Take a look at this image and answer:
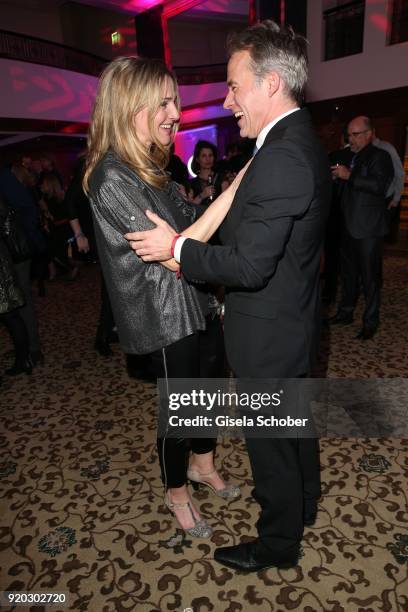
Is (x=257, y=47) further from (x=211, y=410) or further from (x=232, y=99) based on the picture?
(x=211, y=410)

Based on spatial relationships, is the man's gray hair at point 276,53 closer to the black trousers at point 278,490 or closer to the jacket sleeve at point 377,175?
the black trousers at point 278,490

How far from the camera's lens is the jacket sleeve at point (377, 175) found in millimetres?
3654

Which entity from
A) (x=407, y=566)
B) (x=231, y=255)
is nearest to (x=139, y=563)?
(x=407, y=566)

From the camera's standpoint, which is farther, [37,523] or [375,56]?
[375,56]

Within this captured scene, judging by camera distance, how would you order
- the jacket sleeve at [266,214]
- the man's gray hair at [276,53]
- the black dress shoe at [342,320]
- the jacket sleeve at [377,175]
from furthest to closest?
the black dress shoe at [342,320] → the jacket sleeve at [377,175] → the man's gray hair at [276,53] → the jacket sleeve at [266,214]

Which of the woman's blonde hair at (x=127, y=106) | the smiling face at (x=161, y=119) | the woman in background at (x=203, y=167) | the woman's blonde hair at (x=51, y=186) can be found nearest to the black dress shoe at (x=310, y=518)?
the woman's blonde hair at (x=127, y=106)

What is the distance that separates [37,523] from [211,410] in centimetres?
101

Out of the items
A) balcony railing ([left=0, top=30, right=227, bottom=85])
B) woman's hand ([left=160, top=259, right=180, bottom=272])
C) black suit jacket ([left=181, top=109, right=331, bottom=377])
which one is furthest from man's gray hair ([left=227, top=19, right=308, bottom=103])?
balcony railing ([left=0, top=30, right=227, bottom=85])

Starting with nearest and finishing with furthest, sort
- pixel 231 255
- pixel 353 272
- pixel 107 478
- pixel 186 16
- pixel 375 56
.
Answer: pixel 231 255, pixel 107 478, pixel 353 272, pixel 375 56, pixel 186 16

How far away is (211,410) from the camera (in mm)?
1983

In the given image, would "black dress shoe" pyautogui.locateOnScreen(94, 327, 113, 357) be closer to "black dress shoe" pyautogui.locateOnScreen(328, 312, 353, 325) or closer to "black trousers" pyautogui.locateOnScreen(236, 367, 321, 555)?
"black dress shoe" pyautogui.locateOnScreen(328, 312, 353, 325)

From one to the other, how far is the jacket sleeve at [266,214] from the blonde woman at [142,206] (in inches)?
8.9

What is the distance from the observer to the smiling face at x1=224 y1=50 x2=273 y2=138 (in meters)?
1.29

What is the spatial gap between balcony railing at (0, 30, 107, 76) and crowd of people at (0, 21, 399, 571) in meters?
10.5
